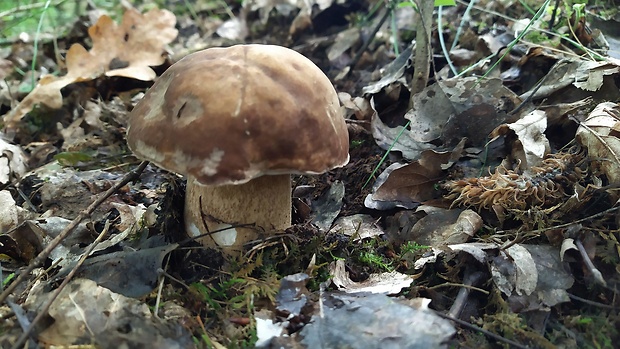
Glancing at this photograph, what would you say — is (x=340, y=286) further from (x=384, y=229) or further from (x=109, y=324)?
(x=109, y=324)

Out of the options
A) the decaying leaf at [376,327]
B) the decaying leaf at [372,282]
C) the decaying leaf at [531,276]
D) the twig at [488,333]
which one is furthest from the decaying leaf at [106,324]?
the decaying leaf at [531,276]

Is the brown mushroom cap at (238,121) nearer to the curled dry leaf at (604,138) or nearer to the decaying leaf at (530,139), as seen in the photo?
the decaying leaf at (530,139)

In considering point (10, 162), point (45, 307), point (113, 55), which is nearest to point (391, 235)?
point (45, 307)

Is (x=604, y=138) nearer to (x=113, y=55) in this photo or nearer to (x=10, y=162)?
(x=10, y=162)

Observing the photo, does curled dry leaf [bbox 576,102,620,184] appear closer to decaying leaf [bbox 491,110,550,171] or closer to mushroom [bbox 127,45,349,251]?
decaying leaf [bbox 491,110,550,171]

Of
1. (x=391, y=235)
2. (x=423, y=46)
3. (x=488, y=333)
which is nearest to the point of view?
(x=488, y=333)
